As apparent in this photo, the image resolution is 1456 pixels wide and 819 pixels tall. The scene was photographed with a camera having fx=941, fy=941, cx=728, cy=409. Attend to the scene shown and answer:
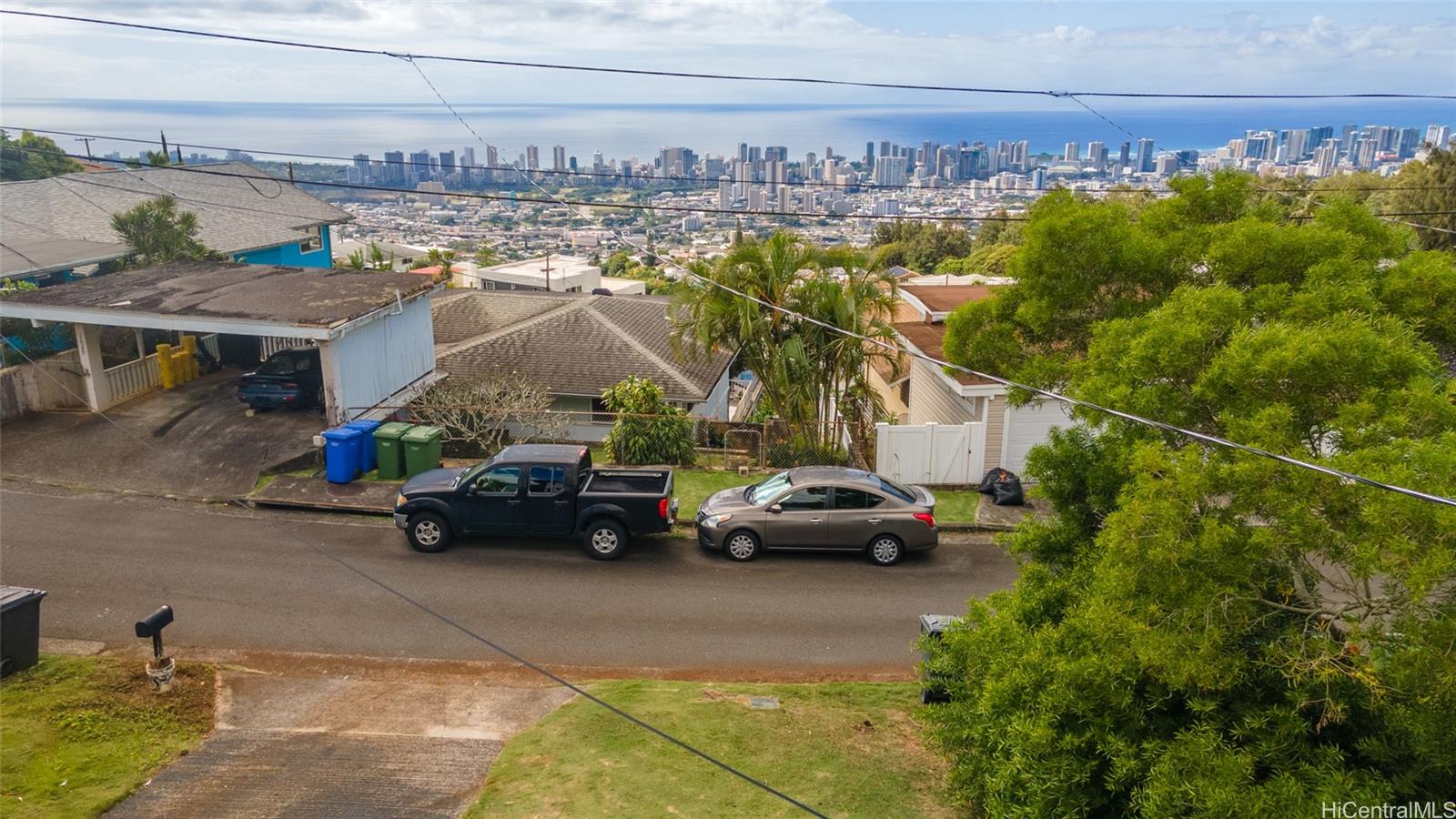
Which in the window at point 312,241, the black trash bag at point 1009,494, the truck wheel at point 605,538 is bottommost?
the black trash bag at point 1009,494

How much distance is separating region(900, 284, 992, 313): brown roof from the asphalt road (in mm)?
10362

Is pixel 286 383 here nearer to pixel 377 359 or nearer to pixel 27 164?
pixel 377 359

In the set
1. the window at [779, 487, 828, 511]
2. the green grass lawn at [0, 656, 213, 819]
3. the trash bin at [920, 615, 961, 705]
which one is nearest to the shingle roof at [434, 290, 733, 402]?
the window at [779, 487, 828, 511]

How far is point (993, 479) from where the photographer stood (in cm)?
1802

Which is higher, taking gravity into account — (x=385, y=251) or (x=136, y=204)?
(x=136, y=204)

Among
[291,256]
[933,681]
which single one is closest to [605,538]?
[933,681]

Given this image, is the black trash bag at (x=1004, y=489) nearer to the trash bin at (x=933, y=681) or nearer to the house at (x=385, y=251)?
the trash bin at (x=933, y=681)

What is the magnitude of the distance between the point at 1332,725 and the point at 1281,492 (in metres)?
1.76

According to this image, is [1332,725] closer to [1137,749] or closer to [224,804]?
[1137,749]

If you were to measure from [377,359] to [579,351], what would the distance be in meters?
5.35

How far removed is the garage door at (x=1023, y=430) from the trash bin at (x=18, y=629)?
1558 cm

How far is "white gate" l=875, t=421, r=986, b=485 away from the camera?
1841 cm

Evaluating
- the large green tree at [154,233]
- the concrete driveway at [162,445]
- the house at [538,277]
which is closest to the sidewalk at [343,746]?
the concrete driveway at [162,445]

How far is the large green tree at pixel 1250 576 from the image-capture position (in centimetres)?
528
